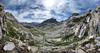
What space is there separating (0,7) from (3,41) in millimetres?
12132

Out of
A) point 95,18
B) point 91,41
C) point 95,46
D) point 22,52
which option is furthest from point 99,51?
point 95,18

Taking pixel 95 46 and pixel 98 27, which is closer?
pixel 95 46

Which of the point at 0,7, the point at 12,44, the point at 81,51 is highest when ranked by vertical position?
the point at 0,7

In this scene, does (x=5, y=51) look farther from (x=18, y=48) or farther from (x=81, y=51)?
(x=81, y=51)

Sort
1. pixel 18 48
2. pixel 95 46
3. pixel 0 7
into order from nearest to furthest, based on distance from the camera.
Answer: pixel 18 48 → pixel 0 7 → pixel 95 46

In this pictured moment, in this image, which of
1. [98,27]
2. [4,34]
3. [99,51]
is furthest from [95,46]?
[4,34]

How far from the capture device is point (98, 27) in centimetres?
11412

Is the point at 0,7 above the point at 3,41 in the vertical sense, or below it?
above

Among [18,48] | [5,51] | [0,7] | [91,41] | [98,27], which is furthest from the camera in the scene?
[98,27]

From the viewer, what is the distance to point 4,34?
83.2 meters

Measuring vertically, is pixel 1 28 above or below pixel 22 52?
above

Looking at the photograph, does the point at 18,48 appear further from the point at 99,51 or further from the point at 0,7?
the point at 99,51

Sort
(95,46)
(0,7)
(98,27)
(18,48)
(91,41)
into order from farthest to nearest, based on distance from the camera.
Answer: (98,27), (91,41), (95,46), (0,7), (18,48)

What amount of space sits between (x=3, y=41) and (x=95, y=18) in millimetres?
59302
